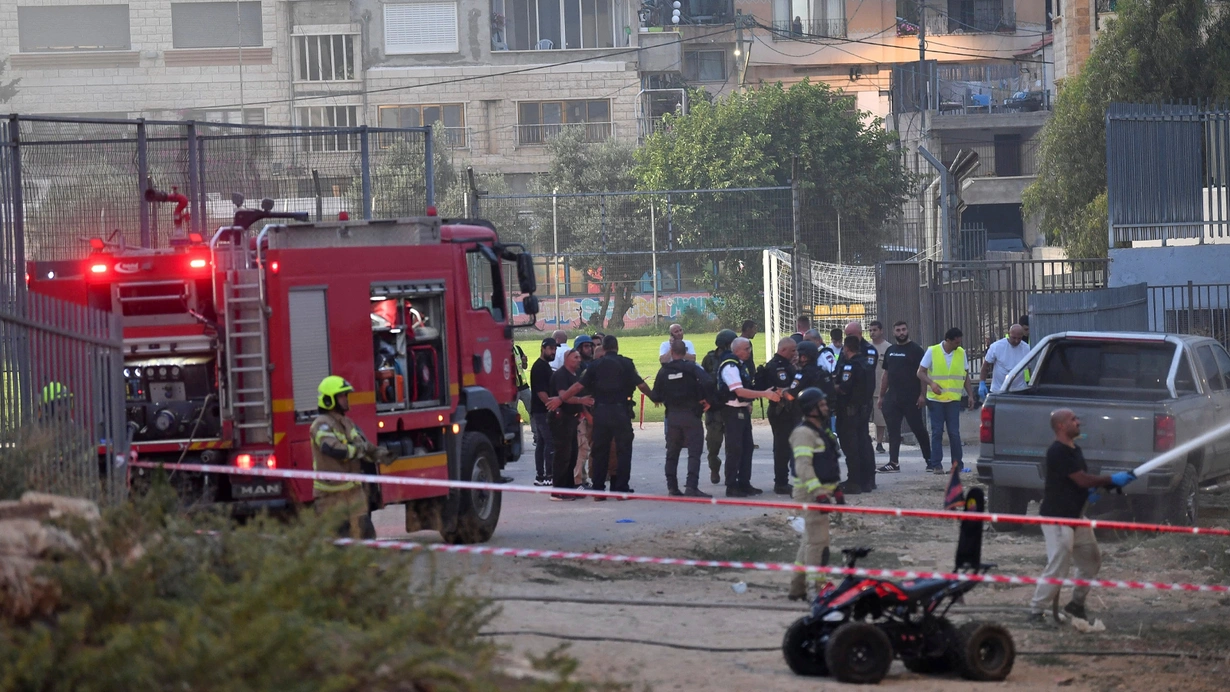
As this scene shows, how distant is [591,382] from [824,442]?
478cm

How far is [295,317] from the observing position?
10102 millimetres

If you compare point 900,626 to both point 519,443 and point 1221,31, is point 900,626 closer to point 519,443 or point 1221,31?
point 519,443

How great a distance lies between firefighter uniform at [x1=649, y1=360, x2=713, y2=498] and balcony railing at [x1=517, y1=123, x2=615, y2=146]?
3826 centimetres

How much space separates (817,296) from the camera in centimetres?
2575

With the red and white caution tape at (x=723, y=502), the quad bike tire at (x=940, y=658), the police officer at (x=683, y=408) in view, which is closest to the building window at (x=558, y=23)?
the police officer at (x=683, y=408)

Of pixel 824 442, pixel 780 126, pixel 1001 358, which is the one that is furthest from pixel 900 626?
pixel 780 126

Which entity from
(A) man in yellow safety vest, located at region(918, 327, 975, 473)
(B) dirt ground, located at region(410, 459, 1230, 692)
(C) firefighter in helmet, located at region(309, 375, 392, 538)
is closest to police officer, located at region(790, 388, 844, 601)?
(B) dirt ground, located at region(410, 459, 1230, 692)

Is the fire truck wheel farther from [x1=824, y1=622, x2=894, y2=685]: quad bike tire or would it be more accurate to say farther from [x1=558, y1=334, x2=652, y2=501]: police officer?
[x1=824, y1=622, x2=894, y2=685]: quad bike tire

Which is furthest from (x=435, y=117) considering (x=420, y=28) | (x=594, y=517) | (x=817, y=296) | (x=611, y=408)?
(x=594, y=517)

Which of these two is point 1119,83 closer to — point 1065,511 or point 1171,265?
point 1171,265

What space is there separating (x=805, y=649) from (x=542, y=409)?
8.45 metres

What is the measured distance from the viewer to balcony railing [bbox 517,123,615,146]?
52.2 m

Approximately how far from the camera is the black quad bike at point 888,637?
23.8ft

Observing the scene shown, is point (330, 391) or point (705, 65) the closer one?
point (330, 391)
